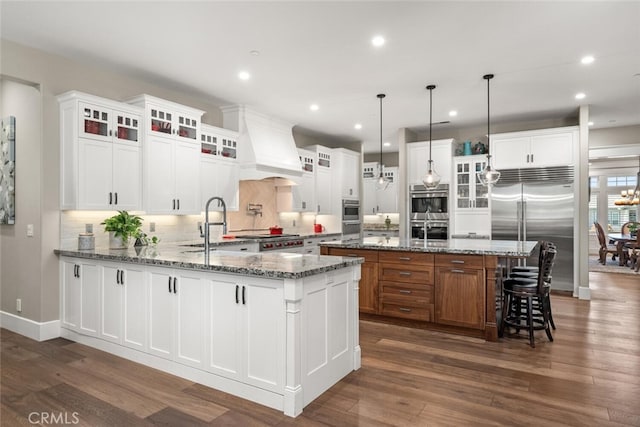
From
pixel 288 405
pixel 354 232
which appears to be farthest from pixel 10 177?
pixel 354 232

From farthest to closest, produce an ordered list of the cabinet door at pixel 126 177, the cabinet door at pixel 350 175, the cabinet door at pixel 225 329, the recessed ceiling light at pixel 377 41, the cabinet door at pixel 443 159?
the cabinet door at pixel 350 175 → the cabinet door at pixel 443 159 → the cabinet door at pixel 126 177 → the recessed ceiling light at pixel 377 41 → the cabinet door at pixel 225 329

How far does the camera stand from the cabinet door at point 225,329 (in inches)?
106

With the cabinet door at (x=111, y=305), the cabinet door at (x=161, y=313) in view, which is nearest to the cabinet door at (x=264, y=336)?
the cabinet door at (x=161, y=313)

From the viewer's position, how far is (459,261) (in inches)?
159

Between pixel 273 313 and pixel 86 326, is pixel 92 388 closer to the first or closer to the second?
pixel 86 326

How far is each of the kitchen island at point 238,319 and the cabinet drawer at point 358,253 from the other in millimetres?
1461

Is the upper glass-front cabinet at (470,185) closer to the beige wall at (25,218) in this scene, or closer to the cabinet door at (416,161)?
the cabinet door at (416,161)

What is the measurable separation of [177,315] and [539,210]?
575cm

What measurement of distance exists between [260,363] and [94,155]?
111 inches

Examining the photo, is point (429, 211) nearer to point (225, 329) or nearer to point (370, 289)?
point (370, 289)

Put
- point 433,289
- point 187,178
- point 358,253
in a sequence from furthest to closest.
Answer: point 187,178 → point 358,253 → point 433,289

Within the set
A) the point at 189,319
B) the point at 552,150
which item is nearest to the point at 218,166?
the point at 189,319

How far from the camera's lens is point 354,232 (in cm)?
816

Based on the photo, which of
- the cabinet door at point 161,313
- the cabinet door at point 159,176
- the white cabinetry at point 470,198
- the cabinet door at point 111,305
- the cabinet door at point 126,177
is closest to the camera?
the cabinet door at point 161,313
